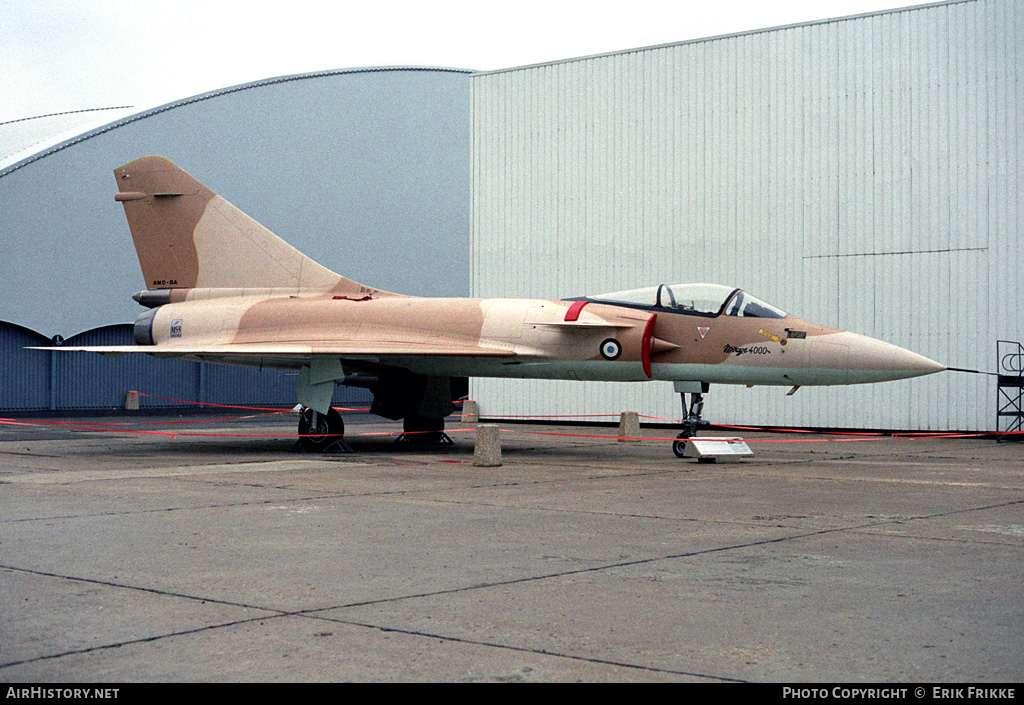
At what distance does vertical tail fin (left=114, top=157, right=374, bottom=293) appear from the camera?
16.0 meters

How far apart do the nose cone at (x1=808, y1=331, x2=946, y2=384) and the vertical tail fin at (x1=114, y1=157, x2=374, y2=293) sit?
717cm

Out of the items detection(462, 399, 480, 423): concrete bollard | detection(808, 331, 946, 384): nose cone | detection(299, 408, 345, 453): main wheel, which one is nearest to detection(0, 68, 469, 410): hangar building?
detection(462, 399, 480, 423): concrete bollard

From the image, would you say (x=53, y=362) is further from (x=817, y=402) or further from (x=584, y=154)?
(x=817, y=402)

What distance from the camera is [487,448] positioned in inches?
470

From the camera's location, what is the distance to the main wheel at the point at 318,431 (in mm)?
14352

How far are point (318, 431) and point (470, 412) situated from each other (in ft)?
36.4

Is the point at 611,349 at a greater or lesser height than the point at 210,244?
lesser

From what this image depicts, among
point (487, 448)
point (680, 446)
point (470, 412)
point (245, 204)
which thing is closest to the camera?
point (487, 448)

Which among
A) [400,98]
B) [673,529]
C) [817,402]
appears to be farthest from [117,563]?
[400,98]

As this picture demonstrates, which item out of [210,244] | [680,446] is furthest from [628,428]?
[210,244]

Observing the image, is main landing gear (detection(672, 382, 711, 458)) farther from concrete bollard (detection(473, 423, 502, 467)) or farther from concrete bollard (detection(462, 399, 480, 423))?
concrete bollard (detection(462, 399, 480, 423))

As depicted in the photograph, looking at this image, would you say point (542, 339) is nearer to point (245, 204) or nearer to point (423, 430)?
point (423, 430)

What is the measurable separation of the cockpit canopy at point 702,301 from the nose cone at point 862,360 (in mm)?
769

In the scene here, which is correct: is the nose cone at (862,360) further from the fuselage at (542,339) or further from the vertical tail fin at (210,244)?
the vertical tail fin at (210,244)
